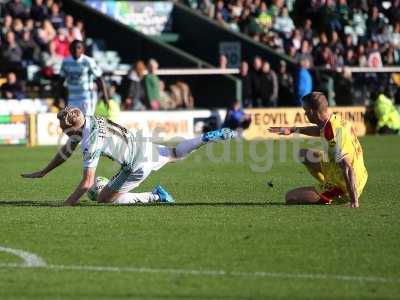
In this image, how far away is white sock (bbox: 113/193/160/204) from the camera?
1341 centimetres

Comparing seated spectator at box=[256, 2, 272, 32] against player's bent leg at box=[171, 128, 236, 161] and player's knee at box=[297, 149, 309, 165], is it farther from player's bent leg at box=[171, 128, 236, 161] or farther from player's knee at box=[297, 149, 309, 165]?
player's bent leg at box=[171, 128, 236, 161]

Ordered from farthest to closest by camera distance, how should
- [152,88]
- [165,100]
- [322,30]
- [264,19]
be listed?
[322,30] < [264,19] < [165,100] < [152,88]

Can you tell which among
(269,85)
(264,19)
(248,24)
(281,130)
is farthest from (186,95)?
(281,130)

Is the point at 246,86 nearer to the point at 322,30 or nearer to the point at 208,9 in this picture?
the point at 208,9

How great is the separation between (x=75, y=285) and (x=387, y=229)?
12.7 feet

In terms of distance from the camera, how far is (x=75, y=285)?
839cm

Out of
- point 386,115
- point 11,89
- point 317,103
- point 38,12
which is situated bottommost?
point 386,115

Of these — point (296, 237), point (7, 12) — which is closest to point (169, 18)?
point (7, 12)

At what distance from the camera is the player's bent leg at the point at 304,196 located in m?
13.3

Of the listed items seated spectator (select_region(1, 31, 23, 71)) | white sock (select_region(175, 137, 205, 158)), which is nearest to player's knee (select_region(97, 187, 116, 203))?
white sock (select_region(175, 137, 205, 158))

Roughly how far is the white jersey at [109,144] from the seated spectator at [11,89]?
14.6m

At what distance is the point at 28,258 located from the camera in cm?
948

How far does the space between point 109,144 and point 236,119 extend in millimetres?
15644

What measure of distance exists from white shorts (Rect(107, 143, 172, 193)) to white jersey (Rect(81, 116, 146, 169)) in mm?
63
